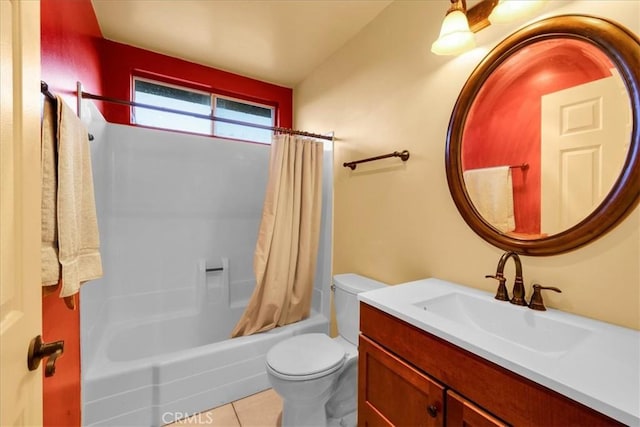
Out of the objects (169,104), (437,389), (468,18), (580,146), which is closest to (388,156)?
(468,18)

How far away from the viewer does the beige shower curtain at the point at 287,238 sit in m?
1.95

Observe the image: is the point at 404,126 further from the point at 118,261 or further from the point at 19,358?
the point at 118,261

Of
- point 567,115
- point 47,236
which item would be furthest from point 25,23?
point 567,115

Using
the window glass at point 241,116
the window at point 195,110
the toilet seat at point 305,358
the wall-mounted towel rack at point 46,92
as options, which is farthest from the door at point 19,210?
the window glass at point 241,116

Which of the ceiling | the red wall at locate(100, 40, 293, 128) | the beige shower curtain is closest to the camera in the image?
the ceiling

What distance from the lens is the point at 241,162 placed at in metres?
2.55

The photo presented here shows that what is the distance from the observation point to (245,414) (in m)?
1.64

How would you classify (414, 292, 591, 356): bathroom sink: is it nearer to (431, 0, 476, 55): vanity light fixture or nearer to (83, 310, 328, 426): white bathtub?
(431, 0, 476, 55): vanity light fixture

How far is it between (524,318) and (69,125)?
1.78 m

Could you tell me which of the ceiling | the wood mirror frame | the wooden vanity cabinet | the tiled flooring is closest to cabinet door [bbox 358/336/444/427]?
the wooden vanity cabinet

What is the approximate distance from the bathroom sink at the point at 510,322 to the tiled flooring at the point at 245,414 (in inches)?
48.5

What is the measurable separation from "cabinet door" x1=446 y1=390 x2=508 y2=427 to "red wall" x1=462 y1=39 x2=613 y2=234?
2.21 ft

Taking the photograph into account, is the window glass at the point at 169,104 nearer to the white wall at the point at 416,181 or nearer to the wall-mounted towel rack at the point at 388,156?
the white wall at the point at 416,181

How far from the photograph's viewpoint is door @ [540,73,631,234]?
85cm
